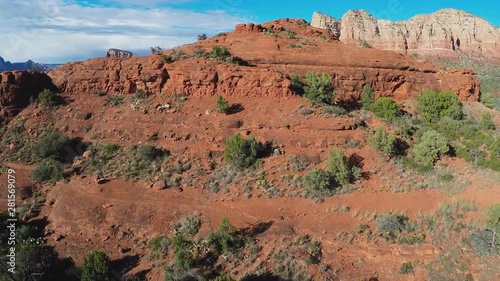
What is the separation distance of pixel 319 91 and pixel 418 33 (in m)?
82.7

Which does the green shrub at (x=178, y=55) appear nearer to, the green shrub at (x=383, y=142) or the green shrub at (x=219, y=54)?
the green shrub at (x=219, y=54)

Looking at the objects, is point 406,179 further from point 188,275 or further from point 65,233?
point 65,233

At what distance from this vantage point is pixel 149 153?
21.9 metres

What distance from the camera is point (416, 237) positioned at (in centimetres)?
1598

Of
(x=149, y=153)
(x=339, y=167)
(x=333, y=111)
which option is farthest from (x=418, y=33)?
(x=149, y=153)

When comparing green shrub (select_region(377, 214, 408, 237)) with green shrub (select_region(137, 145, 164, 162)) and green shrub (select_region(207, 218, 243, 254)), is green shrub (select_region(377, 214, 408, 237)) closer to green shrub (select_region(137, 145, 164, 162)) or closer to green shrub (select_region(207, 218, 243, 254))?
green shrub (select_region(207, 218, 243, 254))

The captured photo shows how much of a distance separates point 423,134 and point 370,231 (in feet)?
32.9

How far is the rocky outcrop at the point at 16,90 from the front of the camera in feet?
83.5

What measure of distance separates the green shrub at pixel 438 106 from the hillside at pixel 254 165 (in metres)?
0.12

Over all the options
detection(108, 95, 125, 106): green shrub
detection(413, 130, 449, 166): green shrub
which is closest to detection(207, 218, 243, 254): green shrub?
detection(413, 130, 449, 166): green shrub

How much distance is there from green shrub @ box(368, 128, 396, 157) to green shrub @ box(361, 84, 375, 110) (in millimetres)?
7591

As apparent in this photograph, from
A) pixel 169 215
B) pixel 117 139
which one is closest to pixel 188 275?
pixel 169 215

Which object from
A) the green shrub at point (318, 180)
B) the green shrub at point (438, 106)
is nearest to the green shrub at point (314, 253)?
the green shrub at point (318, 180)

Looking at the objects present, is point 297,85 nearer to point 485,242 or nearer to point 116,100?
point 116,100
